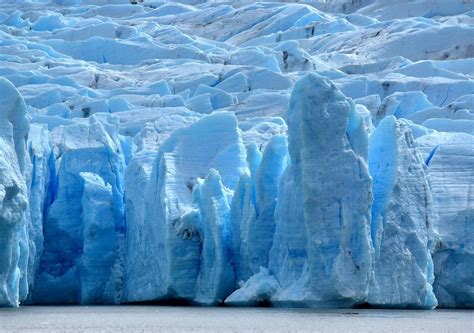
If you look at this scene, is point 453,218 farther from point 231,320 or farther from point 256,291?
point 231,320

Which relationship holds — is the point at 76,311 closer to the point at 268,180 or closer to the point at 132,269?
the point at 132,269

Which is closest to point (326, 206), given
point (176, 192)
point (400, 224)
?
point (400, 224)

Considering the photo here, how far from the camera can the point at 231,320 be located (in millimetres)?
11672

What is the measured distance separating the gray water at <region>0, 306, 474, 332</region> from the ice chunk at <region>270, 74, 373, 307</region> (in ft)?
0.95

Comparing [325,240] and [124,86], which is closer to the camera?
[325,240]

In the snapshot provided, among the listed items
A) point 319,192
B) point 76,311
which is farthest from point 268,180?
point 76,311

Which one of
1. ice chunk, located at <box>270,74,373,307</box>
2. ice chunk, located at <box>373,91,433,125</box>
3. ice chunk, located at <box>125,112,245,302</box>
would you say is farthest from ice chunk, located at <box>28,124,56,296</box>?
ice chunk, located at <box>373,91,433,125</box>

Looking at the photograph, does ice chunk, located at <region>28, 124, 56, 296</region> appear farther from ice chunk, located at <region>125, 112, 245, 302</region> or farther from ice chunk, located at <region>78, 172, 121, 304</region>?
ice chunk, located at <region>125, 112, 245, 302</region>

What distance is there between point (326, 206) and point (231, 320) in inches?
75.5

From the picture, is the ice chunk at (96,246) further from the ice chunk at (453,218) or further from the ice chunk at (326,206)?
the ice chunk at (453,218)

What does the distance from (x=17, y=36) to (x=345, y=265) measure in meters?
18.9

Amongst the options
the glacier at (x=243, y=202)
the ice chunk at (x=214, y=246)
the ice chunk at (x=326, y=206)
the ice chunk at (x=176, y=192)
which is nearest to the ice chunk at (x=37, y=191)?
the glacier at (x=243, y=202)

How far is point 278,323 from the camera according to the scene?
442 inches

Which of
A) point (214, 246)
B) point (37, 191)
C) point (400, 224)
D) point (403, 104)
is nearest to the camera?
point (400, 224)
